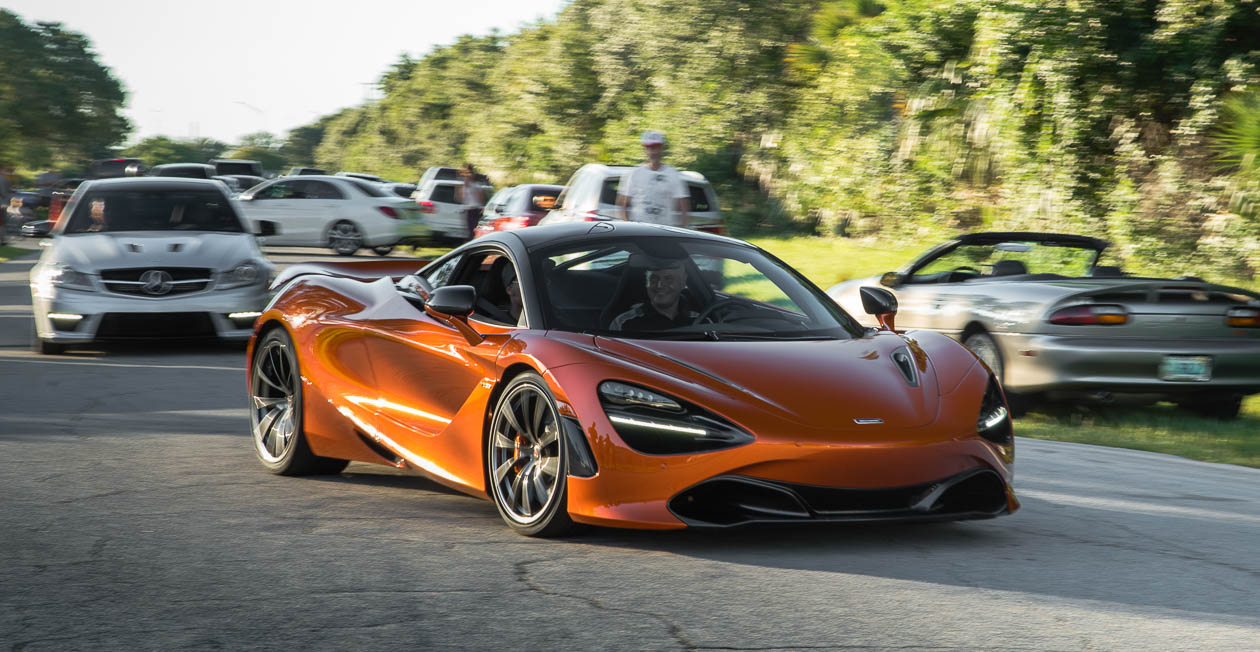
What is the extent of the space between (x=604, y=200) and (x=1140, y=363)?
10155mm

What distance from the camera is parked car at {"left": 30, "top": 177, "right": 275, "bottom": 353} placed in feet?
37.7

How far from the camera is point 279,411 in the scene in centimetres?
702

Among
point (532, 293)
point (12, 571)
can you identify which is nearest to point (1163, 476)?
point (532, 293)

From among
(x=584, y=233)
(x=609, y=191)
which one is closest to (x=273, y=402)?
(x=584, y=233)

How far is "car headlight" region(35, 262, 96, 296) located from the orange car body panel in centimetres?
586

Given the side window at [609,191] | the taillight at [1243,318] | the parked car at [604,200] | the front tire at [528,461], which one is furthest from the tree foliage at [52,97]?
the front tire at [528,461]

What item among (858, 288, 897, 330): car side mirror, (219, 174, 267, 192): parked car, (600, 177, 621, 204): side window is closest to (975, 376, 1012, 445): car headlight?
(858, 288, 897, 330): car side mirror

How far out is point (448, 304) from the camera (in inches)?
227

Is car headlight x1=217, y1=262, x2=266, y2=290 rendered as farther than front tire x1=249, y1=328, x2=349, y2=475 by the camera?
Yes

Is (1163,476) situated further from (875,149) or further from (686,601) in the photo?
(875,149)

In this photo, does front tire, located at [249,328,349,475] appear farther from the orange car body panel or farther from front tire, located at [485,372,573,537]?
front tire, located at [485,372,573,537]

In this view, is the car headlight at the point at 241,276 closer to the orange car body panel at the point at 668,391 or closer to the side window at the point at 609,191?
the orange car body panel at the point at 668,391

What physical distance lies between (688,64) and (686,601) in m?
29.1

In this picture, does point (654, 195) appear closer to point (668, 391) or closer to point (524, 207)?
point (668, 391)
